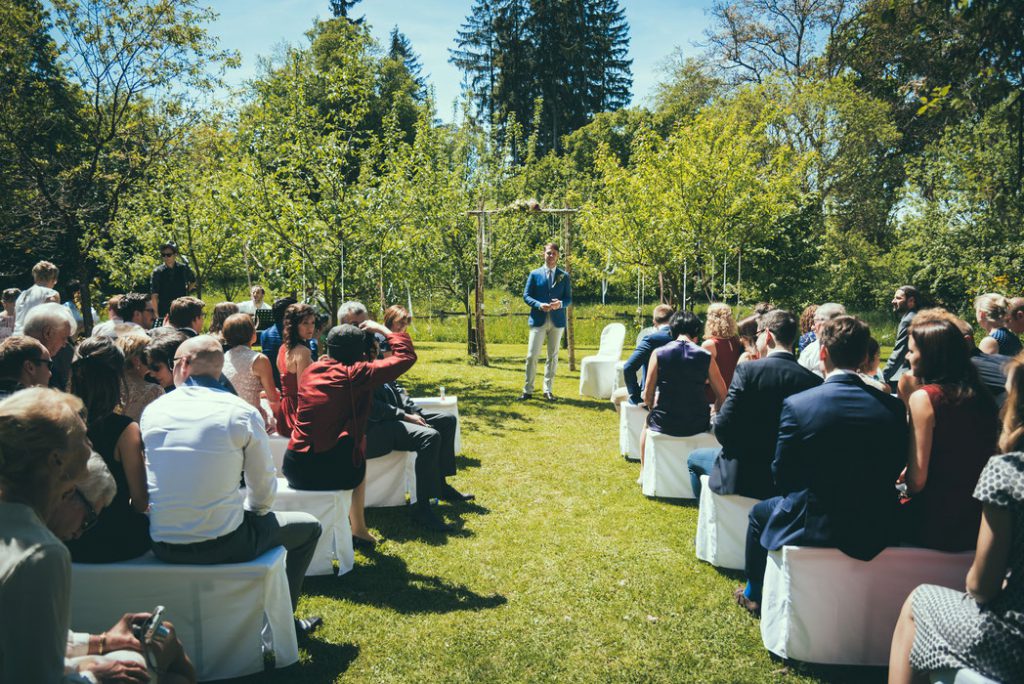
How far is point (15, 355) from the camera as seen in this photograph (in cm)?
364

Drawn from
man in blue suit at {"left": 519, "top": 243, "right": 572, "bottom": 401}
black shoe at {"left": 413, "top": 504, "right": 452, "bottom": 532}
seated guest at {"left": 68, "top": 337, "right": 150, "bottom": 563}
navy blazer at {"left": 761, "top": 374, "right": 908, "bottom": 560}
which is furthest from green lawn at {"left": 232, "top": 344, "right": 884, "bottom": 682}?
man in blue suit at {"left": 519, "top": 243, "right": 572, "bottom": 401}

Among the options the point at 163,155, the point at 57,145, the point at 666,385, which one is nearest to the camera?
the point at 666,385

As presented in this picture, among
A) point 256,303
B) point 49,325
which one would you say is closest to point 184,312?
point 49,325

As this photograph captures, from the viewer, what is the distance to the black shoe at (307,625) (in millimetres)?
3906

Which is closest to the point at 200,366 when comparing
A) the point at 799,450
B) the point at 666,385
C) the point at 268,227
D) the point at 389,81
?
the point at 799,450

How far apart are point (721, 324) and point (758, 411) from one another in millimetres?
2283

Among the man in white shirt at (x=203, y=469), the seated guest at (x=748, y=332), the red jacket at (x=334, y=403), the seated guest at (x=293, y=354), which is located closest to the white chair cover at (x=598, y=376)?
the seated guest at (x=748, y=332)

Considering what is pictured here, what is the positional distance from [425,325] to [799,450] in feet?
69.0

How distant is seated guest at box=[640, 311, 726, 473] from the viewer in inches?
238

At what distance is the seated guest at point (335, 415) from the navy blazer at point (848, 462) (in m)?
2.54

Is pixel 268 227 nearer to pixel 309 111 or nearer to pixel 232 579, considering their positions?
pixel 309 111

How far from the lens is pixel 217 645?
3404 millimetres

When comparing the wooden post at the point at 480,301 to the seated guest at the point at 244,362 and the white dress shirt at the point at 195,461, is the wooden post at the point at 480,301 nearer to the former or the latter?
the seated guest at the point at 244,362

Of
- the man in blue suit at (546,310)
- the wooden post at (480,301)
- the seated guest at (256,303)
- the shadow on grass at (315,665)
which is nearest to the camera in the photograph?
the shadow on grass at (315,665)
